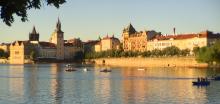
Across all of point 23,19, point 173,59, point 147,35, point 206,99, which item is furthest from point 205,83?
point 147,35

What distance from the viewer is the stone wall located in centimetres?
9869

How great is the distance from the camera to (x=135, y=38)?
5920 inches

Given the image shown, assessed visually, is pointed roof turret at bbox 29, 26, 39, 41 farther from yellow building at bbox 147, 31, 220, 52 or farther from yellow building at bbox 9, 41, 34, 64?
yellow building at bbox 147, 31, 220, 52

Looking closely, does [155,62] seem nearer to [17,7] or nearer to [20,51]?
[20,51]

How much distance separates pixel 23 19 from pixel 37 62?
158 meters

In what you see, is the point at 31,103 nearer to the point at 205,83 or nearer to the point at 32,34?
the point at 205,83

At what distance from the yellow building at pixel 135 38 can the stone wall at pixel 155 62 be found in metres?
16.2

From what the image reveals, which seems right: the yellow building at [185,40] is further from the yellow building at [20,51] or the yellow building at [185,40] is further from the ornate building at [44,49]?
the yellow building at [20,51]

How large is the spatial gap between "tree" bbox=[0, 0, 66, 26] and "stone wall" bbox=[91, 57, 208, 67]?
281 feet

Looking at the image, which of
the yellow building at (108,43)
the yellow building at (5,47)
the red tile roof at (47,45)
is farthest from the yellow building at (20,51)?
the yellow building at (108,43)

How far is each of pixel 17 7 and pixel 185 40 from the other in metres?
126

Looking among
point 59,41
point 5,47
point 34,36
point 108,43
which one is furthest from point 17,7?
point 5,47

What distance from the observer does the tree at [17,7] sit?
738 centimetres

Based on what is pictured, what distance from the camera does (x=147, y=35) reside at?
477 feet
